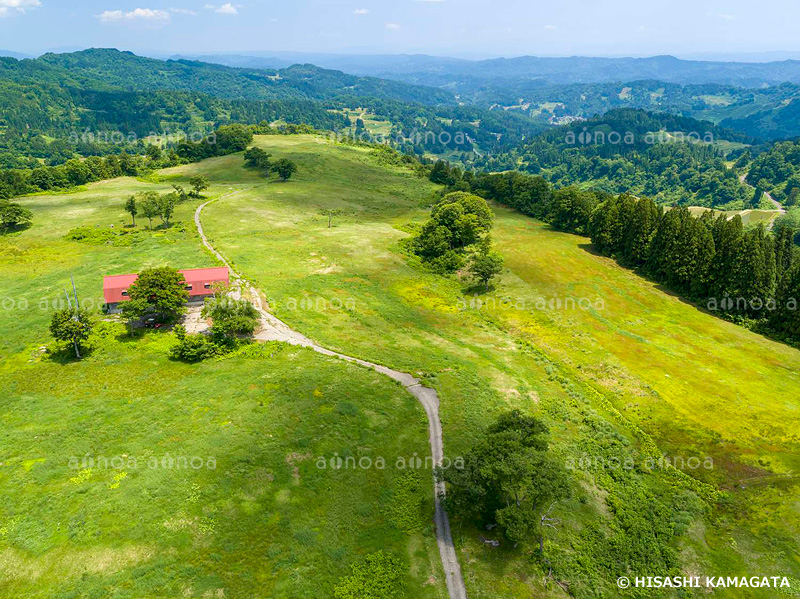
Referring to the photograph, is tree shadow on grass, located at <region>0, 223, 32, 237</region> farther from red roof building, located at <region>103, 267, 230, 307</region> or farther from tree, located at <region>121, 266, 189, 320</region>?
tree, located at <region>121, 266, 189, 320</region>

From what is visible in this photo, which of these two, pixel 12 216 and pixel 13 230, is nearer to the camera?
pixel 12 216

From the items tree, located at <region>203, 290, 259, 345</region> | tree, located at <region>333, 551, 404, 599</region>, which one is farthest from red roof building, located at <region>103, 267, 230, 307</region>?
tree, located at <region>333, 551, 404, 599</region>

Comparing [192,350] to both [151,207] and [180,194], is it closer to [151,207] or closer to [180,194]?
[151,207]

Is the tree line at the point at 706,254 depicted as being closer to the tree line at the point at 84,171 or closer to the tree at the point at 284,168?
the tree at the point at 284,168

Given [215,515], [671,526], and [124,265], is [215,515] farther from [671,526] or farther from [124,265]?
[124,265]

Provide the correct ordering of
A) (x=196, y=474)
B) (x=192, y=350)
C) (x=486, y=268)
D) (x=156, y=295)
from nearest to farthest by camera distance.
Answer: (x=196, y=474), (x=192, y=350), (x=156, y=295), (x=486, y=268)

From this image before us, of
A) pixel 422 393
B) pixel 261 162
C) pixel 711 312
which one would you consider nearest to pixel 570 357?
pixel 422 393

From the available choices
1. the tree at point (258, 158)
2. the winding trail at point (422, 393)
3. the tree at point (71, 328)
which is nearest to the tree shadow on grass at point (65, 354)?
the tree at point (71, 328)
